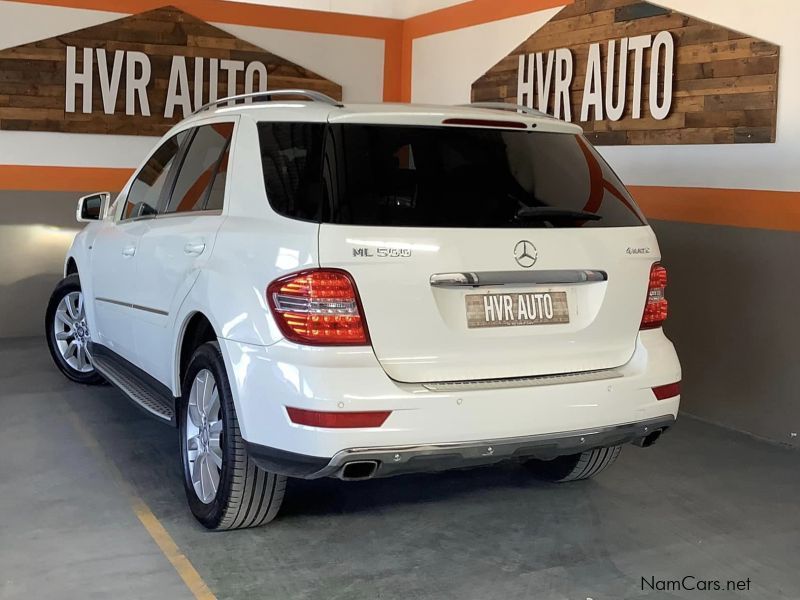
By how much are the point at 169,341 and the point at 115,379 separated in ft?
3.04

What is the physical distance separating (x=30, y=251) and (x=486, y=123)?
5.44 metres

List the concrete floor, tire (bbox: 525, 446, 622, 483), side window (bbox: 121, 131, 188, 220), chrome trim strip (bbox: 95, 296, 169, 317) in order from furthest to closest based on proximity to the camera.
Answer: side window (bbox: 121, 131, 188, 220) → tire (bbox: 525, 446, 622, 483) → chrome trim strip (bbox: 95, 296, 169, 317) → the concrete floor

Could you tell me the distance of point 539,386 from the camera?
3318 millimetres

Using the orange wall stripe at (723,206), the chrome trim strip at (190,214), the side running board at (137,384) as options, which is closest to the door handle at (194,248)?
the chrome trim strip at (190,214)

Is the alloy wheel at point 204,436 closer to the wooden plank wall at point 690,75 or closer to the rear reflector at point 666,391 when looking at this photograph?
the rear reflector at point 666,391

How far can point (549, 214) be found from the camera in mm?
3457

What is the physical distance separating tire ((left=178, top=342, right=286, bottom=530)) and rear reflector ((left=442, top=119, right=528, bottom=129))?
1.21 meters

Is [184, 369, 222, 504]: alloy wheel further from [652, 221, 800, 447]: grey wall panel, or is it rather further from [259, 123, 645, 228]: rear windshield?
[652, 221, 800, 447]: grey wall panel

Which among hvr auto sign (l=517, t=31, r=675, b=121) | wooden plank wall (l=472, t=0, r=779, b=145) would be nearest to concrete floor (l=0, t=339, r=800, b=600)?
wooden plank wall (l=472, t=0, r=779, b=145)

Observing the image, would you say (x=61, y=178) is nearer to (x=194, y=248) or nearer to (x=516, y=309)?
(x=194, y=248)

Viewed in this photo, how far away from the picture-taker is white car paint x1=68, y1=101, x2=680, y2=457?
10.2 ft

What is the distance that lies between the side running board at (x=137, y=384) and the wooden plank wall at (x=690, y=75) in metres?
3.51

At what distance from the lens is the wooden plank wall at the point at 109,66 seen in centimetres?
759

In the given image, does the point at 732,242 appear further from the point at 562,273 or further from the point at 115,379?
the point at 115,379
